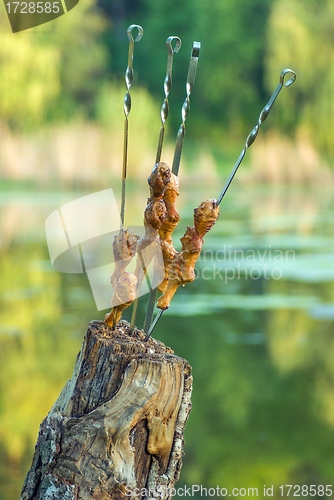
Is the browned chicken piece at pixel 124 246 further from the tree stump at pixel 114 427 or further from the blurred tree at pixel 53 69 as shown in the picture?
the blurred tree at pixel 53 69

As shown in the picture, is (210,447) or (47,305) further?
(47,305)

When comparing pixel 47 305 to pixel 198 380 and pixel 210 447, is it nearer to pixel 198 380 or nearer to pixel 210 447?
pixel 198 380

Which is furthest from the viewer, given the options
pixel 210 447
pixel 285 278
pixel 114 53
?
pixel 114 53

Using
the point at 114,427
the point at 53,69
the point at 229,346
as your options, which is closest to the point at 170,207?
the point at 114,427

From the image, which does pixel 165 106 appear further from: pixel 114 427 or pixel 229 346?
pixel 229 346

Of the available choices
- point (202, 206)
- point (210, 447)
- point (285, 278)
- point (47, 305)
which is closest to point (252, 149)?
point (285, 278)
